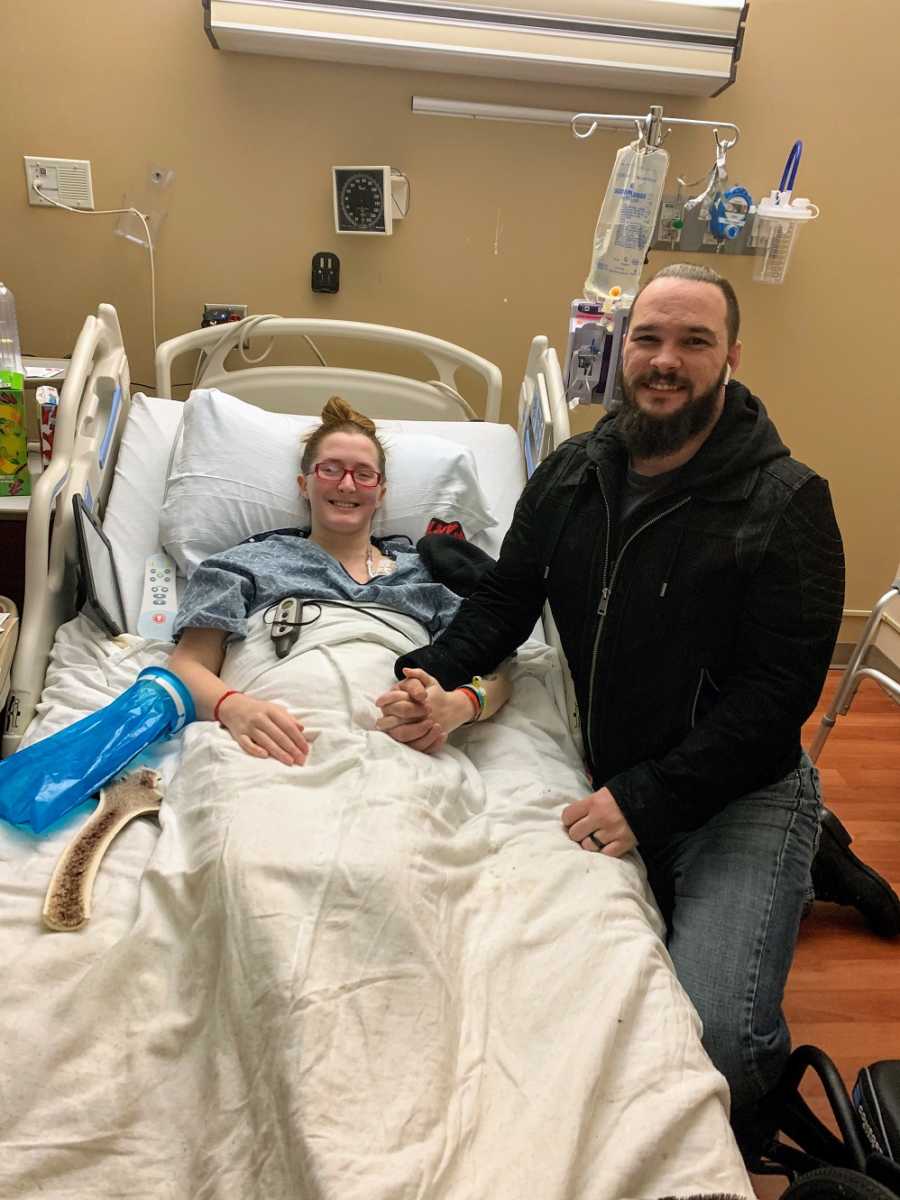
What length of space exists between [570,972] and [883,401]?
262cm

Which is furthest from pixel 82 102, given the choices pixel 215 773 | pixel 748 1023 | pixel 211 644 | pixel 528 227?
pixel 748 1023

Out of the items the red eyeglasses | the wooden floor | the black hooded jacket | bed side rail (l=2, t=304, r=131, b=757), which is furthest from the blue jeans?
bed side rail (l=2, t=304, r=131, b=757)

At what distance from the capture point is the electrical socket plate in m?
2.43

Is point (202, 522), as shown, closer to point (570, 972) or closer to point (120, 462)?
point (120, 462)

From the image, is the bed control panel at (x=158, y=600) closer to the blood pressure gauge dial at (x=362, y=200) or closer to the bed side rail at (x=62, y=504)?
the bed side rail at (x=62, y=504)

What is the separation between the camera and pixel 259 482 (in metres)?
2.09

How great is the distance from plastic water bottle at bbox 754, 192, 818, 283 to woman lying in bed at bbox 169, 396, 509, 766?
4.71 feet

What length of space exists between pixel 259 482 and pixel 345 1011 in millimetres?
1375

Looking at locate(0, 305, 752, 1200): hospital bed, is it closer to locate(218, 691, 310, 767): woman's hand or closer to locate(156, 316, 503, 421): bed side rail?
locate(218, 691, 310, 767): woman's hand

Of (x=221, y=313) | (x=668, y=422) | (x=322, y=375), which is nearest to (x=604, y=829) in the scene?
(x=668, y=422)

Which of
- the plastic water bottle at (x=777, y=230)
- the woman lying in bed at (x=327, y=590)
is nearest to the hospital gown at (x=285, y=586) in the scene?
the woman lying in bed at (x=327, y=590)

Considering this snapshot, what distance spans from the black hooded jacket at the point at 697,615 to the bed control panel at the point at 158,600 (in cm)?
59

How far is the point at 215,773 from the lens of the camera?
131cm

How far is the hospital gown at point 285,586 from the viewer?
5.46 feet
